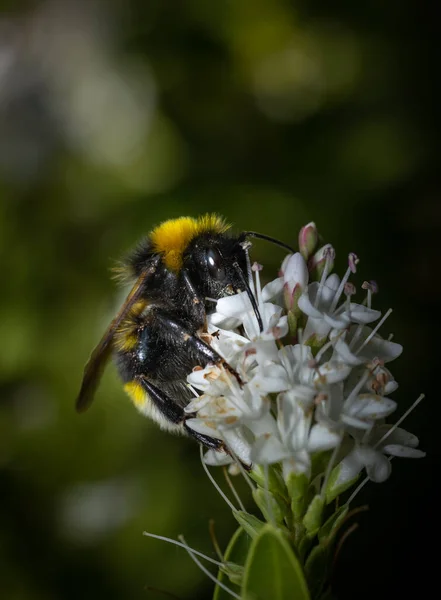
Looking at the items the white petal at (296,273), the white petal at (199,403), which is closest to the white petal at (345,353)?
the white petal at (296,273)

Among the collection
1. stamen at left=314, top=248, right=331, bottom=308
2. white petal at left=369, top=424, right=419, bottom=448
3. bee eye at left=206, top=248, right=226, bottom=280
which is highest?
bee eye at left=206, top=248, right=226, bottom=280

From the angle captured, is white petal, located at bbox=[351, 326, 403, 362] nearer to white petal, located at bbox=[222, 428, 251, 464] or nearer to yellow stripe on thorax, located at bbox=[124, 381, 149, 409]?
white petal, located at bbox=[222, 428, 251, 464]

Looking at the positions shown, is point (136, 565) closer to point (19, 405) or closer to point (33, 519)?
point (33, 519)

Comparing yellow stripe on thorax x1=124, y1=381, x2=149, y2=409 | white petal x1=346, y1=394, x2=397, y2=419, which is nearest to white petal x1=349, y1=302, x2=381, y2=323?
white petal x1=346, y1=394, x2=397, y2=419

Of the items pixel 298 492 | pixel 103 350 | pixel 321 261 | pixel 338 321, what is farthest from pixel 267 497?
pixel 103 350

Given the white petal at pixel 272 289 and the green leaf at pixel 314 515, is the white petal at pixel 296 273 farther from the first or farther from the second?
the green leaf at pixel 314 515

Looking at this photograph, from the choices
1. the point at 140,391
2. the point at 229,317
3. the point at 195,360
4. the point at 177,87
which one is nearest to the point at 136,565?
the point at 140,391
